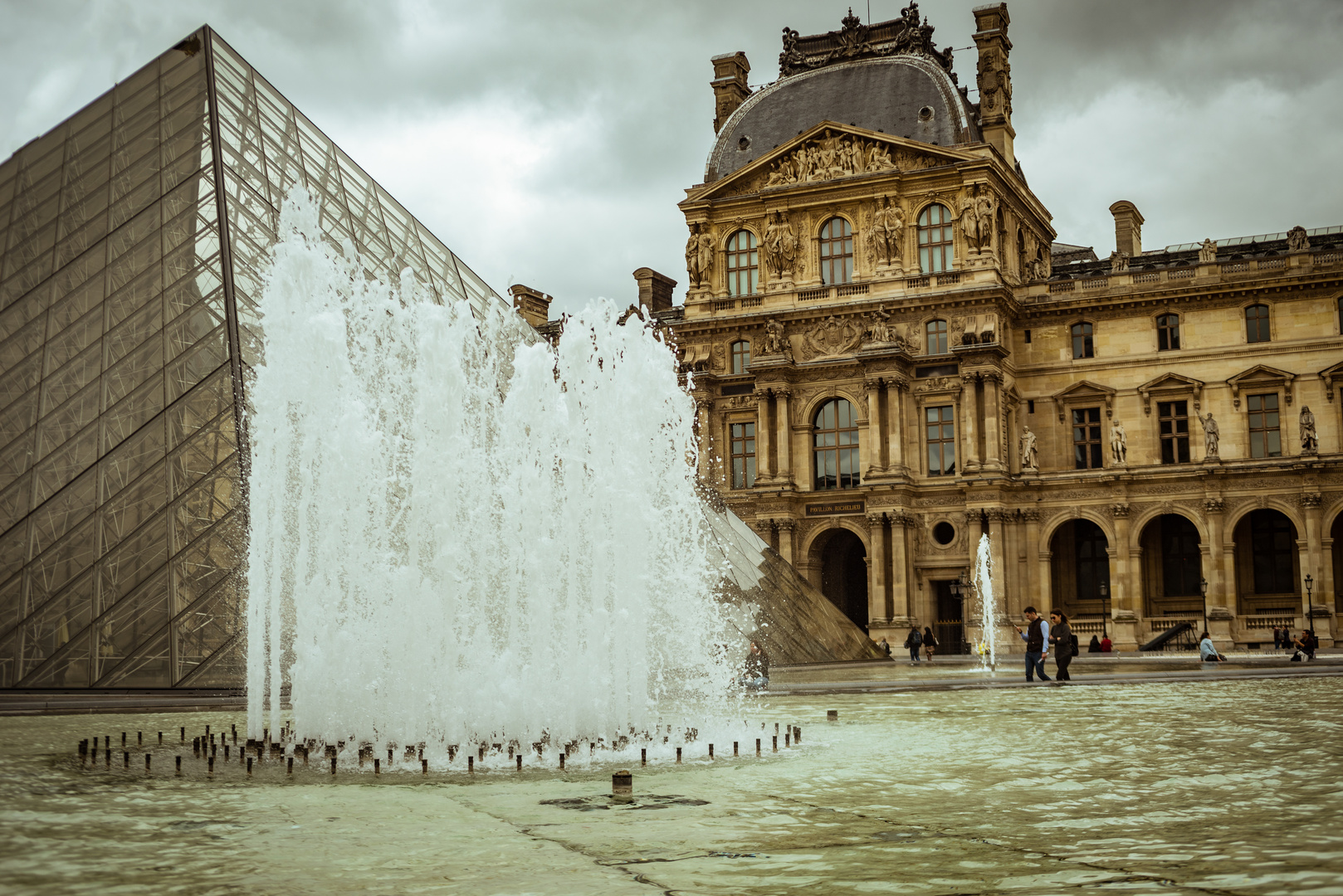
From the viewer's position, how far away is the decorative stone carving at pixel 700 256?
157 ft

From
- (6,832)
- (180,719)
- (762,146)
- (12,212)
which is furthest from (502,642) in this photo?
(762,146)

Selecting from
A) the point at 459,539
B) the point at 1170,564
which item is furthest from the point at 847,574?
the point at 459,539

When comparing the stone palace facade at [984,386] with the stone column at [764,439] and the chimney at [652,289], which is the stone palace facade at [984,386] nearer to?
the stone column at [764,439]

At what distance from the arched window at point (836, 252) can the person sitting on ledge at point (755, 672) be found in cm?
2674

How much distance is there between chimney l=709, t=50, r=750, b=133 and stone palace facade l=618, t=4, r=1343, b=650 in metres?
5.45

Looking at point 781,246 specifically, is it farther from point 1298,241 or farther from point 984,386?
point 1298,241

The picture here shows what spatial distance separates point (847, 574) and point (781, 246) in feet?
40.5

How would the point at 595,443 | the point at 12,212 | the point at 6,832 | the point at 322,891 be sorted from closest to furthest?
1. the point at 322,891
2. the point at 6,832
3. the point at 595,443
4. the point at 12,212

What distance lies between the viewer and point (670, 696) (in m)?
18.3

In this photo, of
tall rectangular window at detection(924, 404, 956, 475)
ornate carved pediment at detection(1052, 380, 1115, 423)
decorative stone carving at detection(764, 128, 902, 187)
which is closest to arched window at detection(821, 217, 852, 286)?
decorative stone carving at detection(764, 128, 902, 187)

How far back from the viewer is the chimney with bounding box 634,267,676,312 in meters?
58.3

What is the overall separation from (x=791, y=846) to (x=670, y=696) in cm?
1193

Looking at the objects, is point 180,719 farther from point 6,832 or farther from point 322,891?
point 322,891

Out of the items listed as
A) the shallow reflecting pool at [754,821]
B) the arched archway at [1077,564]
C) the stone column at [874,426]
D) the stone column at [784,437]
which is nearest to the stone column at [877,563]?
the stone column at [874,426]
